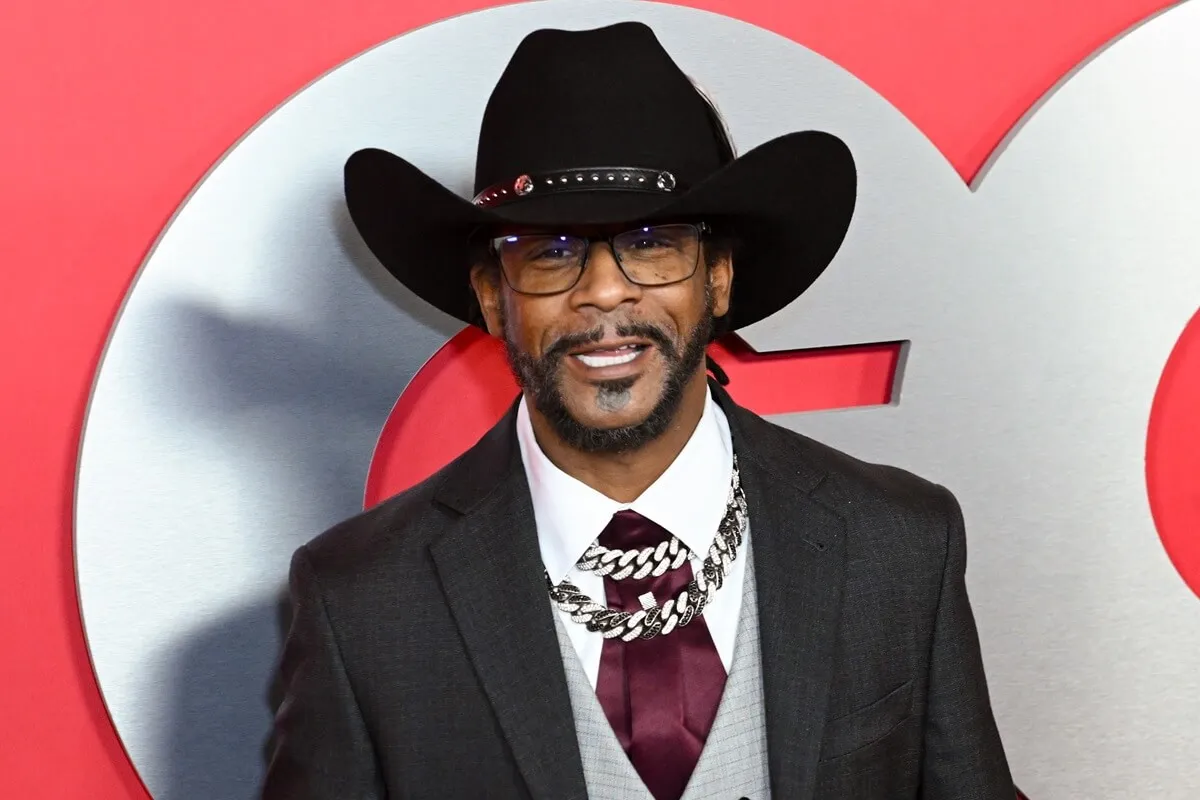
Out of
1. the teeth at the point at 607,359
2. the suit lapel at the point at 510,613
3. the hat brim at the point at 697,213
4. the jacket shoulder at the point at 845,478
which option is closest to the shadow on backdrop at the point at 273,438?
the hat brim at the point at 697,213

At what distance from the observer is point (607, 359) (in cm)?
141

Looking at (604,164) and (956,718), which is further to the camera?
(956,718)

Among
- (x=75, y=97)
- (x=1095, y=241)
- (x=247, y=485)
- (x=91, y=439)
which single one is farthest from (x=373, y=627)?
(x=1095, y=241)

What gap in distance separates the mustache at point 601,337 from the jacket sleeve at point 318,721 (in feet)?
1.20

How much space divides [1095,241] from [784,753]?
2.82 ft

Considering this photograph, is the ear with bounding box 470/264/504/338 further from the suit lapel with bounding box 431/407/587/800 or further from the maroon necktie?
the maroon necktie

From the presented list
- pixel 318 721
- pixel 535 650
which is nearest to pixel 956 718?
pixel 535 650

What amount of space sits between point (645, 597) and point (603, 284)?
34 cm

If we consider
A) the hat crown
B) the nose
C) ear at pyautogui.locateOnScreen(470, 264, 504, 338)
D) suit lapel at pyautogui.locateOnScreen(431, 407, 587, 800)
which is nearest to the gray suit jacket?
suit lapel at pyautogui.locateOnScreen(431, 407, 587, 800)

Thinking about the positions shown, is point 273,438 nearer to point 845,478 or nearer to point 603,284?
point 603,284

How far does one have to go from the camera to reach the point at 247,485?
1.65 metres

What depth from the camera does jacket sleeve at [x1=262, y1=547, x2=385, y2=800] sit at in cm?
143

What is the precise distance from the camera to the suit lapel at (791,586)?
1395mm

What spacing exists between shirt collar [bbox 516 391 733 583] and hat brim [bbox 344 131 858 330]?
0.69 ft
